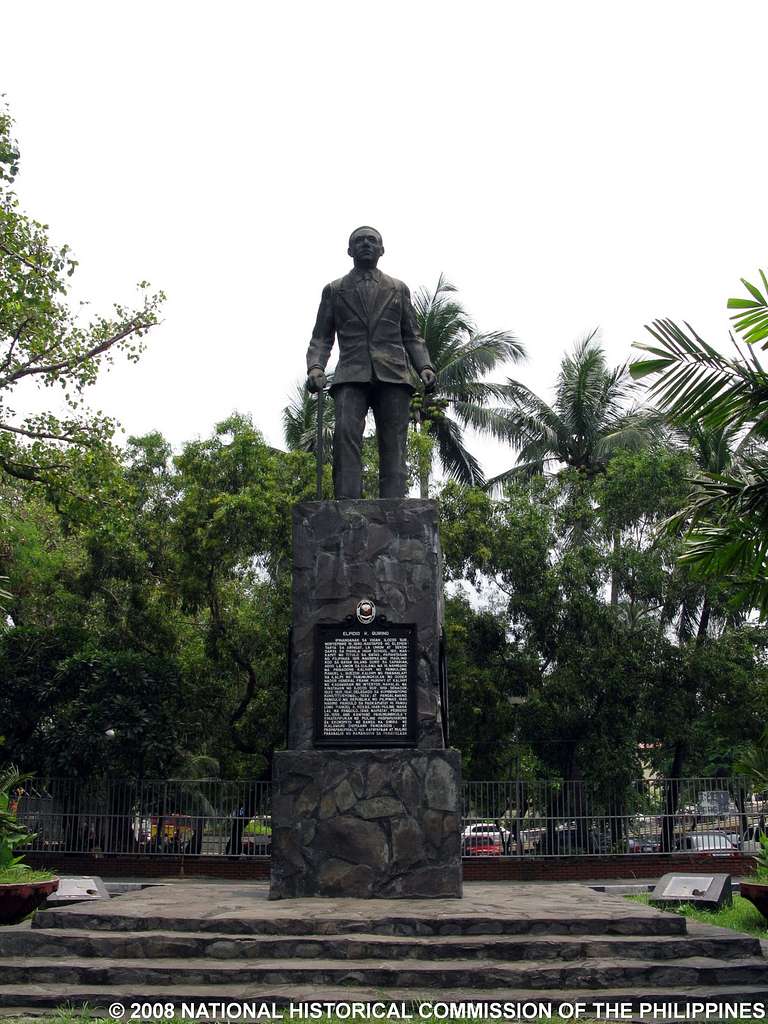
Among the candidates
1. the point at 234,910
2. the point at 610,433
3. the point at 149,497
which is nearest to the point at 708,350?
the point at 234,910

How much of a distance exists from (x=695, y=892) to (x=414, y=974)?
4.55 meters

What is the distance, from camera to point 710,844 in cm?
1697

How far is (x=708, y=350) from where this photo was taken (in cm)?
815

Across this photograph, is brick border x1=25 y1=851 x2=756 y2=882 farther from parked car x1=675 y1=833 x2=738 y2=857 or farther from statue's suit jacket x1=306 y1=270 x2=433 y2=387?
statue's suit jacket x1=306 y1=270 x2=433 y2=387

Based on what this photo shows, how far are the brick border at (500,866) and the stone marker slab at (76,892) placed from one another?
25.0 ft

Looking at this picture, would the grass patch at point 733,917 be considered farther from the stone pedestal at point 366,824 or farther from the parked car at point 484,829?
the parked car at point 484,829

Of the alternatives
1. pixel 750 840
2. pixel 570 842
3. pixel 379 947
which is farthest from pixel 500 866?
pixel 379 947

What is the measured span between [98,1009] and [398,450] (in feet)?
17.3

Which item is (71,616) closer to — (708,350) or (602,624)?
(602,624)

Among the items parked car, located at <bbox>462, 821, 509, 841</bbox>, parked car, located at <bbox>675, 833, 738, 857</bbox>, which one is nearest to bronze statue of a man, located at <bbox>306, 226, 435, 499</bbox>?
parked car, located at <bbox>462, 821, 509, 841</bbox>

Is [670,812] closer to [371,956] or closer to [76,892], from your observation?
[76,892]

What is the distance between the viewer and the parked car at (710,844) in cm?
1689

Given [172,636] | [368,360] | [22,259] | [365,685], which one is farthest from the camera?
[172,636]

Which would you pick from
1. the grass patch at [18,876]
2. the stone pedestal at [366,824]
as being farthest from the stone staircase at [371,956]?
the grass patch at [18,876]
